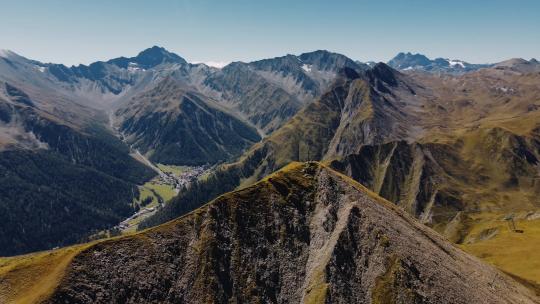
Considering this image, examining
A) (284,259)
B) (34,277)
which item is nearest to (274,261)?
(284,259)

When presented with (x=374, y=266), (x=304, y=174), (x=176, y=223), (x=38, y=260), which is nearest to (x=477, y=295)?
(x=374, y=266)

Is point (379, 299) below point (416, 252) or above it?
below

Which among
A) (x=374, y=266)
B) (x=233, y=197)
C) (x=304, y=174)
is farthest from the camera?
(x=304, y=174)

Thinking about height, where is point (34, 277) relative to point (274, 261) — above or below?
above

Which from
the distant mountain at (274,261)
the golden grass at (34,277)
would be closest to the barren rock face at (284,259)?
the distant mountain at (274,261)

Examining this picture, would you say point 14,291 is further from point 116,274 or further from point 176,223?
point 176,223

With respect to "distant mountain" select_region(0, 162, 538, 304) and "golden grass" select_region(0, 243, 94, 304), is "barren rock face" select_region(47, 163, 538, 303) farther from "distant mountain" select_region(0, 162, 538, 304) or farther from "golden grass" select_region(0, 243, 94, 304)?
"golden grass" select_region(0, 243, 94, 304)

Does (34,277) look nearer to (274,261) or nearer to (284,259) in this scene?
(274,261)
